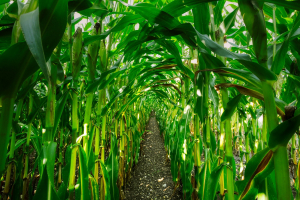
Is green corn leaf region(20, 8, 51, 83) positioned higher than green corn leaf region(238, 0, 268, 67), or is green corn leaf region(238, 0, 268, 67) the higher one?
green corn leaf region(238, 0, 268, 67)

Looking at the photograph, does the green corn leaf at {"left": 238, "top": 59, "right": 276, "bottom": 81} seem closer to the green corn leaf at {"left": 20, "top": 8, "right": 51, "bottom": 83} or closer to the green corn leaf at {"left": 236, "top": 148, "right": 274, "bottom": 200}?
the green corn leaf at {"left": 236, "top": 148, "right": 274, "bottom": 200}

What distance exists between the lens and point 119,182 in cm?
132

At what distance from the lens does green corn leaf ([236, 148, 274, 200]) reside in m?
0.35

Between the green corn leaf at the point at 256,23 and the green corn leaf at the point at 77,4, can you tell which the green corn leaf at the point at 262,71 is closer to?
the green corn leaf at the point at 256,23

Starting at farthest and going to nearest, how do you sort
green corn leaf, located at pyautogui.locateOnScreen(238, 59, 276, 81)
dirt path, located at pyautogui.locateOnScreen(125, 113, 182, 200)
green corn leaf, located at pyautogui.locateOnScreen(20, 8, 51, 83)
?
dirt path, located at pyautogui.locateOnScreen(125, 113, 182, 200) < green corn leaf, located at pyautogui.locateOnScreen(238, 59, 276, 81) < green corn leaf, located at pyautogui.locateOnScreen(20, 8, 51, 83)

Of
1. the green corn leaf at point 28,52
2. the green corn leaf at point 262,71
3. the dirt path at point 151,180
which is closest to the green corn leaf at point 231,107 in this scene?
the green corn leaf at point 262,71

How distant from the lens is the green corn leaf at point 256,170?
13.6 inches

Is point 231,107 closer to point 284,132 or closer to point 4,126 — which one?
point 284,132

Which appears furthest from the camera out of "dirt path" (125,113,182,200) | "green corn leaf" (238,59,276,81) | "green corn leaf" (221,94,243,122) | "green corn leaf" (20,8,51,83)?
"dirt path" (125,113,182,200)

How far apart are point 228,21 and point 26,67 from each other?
2.06 ft

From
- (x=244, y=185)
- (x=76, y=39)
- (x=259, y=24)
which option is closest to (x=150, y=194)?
(x=244, y=185)

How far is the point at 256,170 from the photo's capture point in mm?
369

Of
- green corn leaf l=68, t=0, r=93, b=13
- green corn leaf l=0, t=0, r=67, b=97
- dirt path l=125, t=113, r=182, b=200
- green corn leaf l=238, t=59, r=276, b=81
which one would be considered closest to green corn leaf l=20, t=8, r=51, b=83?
green corn leaf l=0, t=0, r=67, b=97

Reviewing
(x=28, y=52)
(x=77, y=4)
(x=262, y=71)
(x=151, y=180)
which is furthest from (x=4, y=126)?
(x=151, y=180)
